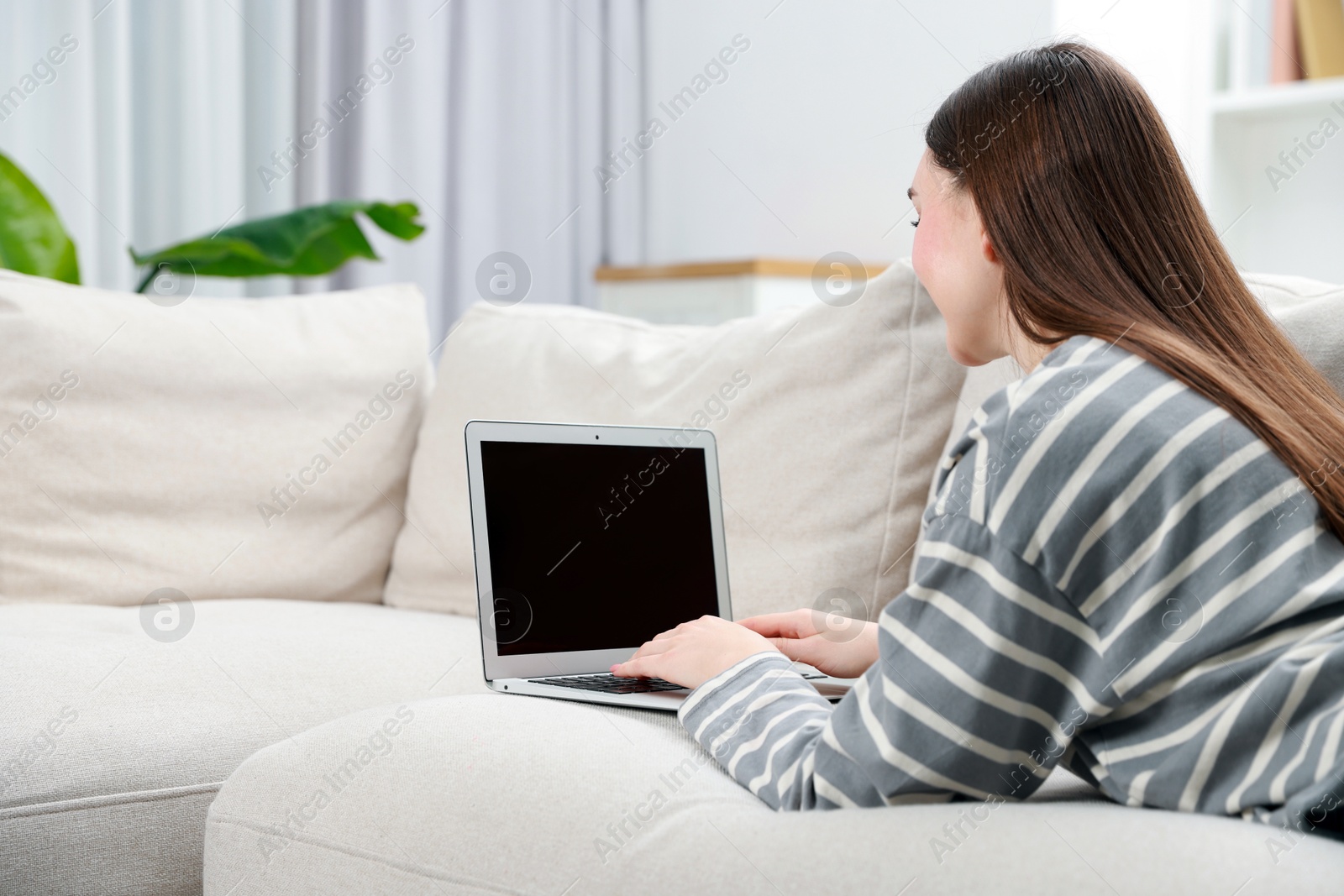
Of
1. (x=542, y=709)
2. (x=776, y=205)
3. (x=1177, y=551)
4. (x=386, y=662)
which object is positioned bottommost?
(x=386, y=662)

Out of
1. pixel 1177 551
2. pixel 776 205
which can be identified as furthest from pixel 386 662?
pixel 776 205

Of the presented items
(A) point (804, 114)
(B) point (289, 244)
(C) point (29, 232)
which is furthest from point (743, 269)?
(C) point (29, 232)

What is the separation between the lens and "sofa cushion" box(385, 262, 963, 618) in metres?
1.28

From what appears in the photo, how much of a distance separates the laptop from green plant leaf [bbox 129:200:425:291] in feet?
3.34

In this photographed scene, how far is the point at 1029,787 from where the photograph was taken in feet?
2.21

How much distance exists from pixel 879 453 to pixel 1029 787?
25.4 inches

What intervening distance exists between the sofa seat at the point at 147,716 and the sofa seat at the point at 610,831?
0.69ft

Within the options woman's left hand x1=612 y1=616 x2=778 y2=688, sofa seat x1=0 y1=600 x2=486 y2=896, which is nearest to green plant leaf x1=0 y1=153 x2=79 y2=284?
sofa seat x1=0 y1=600 x2=486 y2=896

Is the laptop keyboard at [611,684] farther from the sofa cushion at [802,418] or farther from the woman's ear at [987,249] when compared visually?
the woman's ear at [987,249]

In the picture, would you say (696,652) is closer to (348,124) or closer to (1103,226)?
(1103,226)

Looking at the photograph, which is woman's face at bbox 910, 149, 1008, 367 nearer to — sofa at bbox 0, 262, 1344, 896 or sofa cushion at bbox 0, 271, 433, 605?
sofa at bbox 0, 262, 1344, 896

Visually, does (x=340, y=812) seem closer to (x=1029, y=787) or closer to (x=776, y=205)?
(x=1029, y=787)

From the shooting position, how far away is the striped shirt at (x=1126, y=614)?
0.60m

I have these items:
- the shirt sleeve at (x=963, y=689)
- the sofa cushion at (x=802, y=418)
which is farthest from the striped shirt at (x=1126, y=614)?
the sofa cushion at (x=802, y=418)
